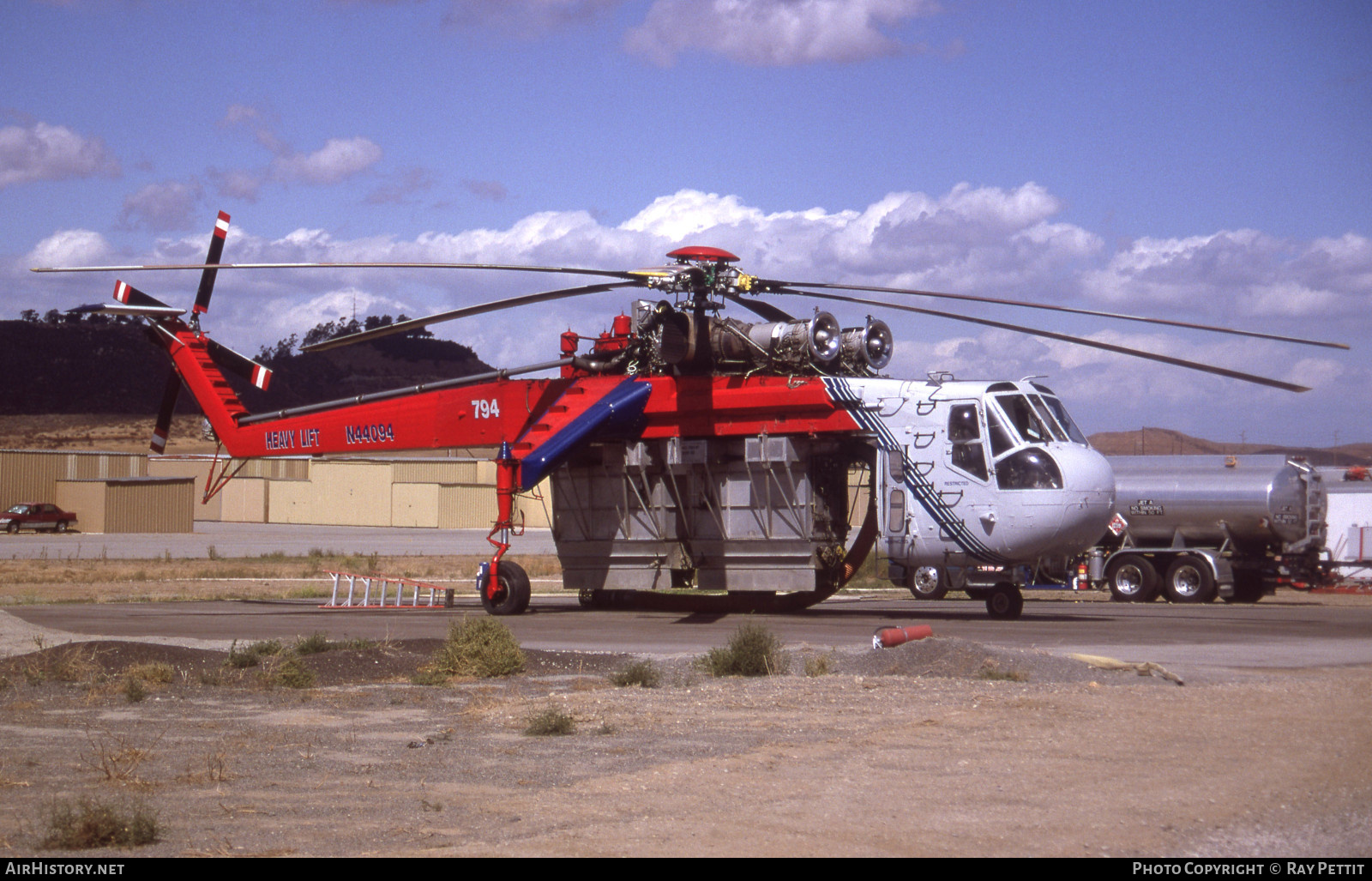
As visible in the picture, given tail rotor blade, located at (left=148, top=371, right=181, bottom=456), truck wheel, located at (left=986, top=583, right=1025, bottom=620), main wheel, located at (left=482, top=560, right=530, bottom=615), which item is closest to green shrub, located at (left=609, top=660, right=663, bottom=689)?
main wheel, located at (left=482, top=560, right=530, bottom=615)

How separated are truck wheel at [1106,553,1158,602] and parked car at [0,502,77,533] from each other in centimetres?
5180

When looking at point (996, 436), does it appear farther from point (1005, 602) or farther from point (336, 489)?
point (336, 489)

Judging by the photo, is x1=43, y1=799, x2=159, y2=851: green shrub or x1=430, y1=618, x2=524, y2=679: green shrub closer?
x1=43, y1=799, x2=159, y2=851: green shrub

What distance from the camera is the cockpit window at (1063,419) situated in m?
19.9

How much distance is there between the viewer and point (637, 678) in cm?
1285

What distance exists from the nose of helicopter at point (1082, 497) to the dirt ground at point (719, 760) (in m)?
5.87

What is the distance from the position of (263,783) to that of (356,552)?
149 feet

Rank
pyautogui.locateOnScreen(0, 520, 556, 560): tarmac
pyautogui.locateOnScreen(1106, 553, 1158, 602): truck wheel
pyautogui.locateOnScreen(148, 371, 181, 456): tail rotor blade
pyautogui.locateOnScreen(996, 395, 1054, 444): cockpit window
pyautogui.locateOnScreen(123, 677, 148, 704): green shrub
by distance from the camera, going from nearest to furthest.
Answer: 1. pyautogui.locateOnScreen(123, 677, 148, 704): green shrub
2. pyautogui.locateOnScreen(996, 395, 1054, 444): cockpit window
3. pyautogui.locateOnScreen(148, 371, 181, 456): tail rotor blade
4. pyautogui.locateOnScreen(1106, 553, 1158, 602): truck wheel
5. pyautogui.locateOnScreen(0, 520, 556, 560): tarmac

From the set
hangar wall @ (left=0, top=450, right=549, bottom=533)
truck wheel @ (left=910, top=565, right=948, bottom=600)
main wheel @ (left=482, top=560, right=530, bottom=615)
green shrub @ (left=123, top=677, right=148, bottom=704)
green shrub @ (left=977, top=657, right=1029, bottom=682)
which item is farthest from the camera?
hangar wall @ (left=0, top=450, right=549, bottom=533)

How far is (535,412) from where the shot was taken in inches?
896

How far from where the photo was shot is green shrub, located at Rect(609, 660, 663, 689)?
12.8 metres

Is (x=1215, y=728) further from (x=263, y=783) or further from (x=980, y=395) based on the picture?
(x=980, y=395)

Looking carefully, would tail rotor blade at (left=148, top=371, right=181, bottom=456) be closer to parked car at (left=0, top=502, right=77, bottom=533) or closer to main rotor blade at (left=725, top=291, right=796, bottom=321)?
main rotor blade at (left=725, top=291, right=796, bottom=321)

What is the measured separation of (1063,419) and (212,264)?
41.9 feet
